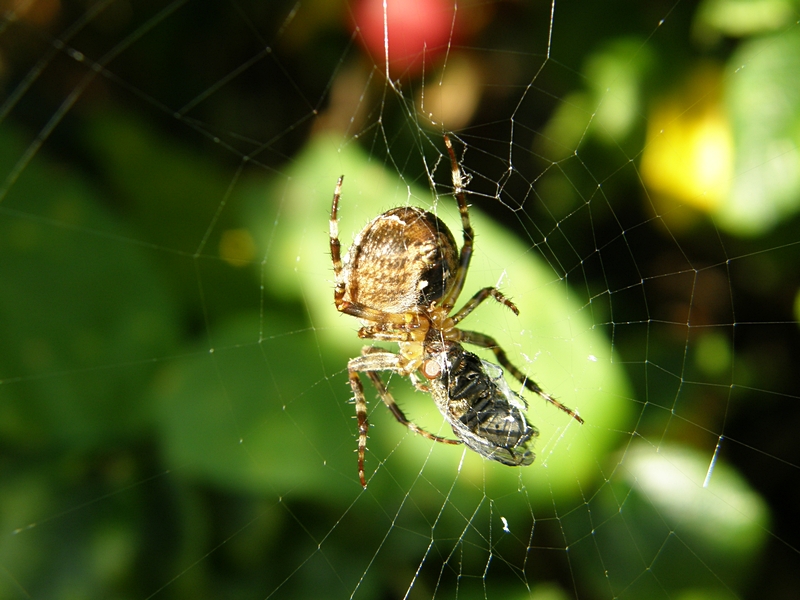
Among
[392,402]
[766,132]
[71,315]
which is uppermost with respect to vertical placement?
[766,132]

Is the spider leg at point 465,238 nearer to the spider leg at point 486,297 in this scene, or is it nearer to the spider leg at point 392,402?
the spider leg at point 486,297

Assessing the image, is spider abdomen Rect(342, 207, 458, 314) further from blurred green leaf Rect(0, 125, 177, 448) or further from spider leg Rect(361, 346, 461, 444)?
blurred green leaf Rect(0, 125, 177, 448)

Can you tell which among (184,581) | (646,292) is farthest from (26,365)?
(646,292)

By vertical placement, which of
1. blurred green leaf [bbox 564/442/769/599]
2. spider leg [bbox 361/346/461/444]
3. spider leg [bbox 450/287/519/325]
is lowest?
blurred green leaf [bbox 564/442/769/599]

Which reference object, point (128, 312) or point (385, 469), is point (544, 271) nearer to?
point (385, 469)

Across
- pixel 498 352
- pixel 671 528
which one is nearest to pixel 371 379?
pixel 498 352

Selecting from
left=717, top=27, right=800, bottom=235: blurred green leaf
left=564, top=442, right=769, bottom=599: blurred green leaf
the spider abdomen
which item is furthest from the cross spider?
left=717, top=27, right=800, bottom=235: blurred green leaf

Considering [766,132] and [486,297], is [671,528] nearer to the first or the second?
[486,297]

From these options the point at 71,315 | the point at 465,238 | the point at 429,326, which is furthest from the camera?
the point at 71,315
